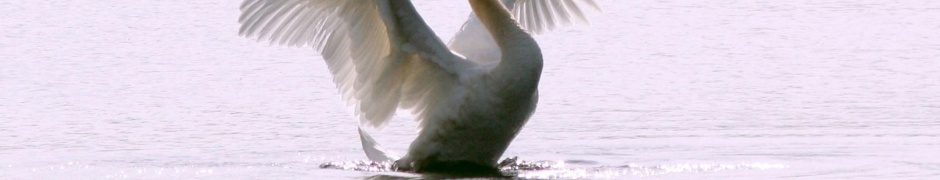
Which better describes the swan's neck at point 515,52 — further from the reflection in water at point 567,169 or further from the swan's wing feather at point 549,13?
the swan's wing feather at point 549,13

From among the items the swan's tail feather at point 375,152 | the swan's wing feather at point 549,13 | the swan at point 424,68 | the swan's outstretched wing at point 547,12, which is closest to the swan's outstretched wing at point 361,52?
the swan at point 424,68

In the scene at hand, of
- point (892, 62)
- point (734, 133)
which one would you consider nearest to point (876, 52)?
point (892, 62)

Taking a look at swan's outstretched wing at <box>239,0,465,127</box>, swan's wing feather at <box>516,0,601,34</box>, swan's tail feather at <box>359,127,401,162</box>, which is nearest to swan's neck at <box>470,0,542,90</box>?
swan's outstretched wing at <box>239,0,465,127</box>

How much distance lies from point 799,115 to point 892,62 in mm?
2140

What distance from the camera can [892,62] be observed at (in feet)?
40.4

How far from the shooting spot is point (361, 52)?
29.5ft

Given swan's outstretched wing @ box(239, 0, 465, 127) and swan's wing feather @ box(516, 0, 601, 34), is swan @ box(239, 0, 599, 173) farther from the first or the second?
swan's wing feather @ box(516, 0, 601, 34)

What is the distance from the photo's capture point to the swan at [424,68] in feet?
27.9

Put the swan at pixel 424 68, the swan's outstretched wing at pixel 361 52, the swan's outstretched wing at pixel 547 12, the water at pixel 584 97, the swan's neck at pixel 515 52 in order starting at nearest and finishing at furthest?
the swan's neck at pixel 515 52, the swan at pixel 424 68, the swan's outstretched wing at pixel 361 52, the water at pixel 584 97, the swan's outstretched wing at pixel 547 12

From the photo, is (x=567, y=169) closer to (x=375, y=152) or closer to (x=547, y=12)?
(x=375, y=152)

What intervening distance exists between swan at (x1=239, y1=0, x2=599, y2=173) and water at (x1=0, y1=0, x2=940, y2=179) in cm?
29

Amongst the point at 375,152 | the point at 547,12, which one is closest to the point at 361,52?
the point at 375,152

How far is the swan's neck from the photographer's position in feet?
27.5

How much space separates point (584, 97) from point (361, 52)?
2522mm
